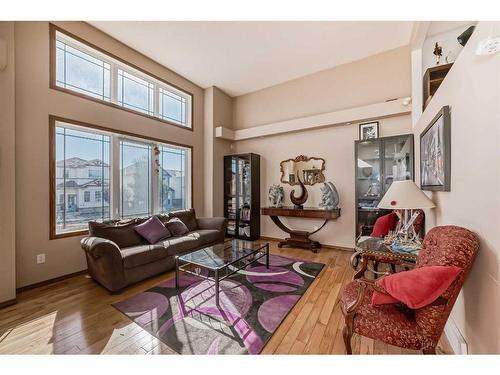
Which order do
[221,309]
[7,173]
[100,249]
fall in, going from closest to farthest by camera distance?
[221,309]
[7,173]
[100,249]

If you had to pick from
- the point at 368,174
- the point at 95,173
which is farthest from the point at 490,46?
the point at 95,173

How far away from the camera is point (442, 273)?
3.67 feet

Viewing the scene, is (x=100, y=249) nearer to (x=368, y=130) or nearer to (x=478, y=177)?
(x=478, y=177)

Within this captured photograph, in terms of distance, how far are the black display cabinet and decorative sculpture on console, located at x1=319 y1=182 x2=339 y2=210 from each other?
157 centimetres

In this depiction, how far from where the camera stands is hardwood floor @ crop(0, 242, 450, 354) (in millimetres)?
1618

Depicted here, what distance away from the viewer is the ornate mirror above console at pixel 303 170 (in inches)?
173

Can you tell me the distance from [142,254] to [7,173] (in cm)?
161

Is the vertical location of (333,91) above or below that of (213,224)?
above

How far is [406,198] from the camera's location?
6.56 feet

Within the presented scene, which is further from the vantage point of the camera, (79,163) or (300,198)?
(300,198)

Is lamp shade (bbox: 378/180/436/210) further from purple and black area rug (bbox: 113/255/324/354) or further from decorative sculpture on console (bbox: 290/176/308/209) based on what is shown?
decorative sculpture on console (bbox: 290/176/308/209)

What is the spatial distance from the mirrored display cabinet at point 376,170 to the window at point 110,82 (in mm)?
3661

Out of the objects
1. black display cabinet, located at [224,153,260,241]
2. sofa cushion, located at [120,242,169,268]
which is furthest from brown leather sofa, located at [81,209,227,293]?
black display cabinet, located at [224,153,260,241]
